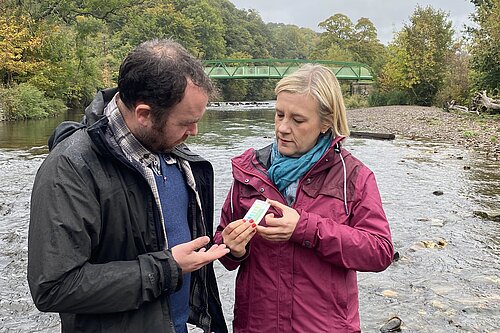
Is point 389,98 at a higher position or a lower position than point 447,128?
higher

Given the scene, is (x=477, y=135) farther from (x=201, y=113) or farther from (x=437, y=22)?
(x=437, y=22)

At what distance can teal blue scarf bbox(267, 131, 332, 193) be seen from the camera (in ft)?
8.82

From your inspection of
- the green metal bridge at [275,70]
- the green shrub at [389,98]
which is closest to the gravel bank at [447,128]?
the green shrub at [389,98]

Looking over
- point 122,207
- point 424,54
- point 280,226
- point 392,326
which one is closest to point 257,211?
point 280,226

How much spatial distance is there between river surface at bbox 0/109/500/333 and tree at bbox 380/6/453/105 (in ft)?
102

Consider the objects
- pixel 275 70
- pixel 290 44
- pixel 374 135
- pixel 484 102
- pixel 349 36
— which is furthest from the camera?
pixel 290 44

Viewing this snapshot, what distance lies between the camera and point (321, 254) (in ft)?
8.46

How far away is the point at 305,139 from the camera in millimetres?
2762

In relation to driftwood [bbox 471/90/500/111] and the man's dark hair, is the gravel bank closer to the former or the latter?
driftwood [bbox 471/90/500/111]

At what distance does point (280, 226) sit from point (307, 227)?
A: 13cm

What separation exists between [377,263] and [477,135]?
69.4 ft

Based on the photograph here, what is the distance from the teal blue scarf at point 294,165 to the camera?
2689 millimetres

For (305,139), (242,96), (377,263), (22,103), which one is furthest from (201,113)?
(242,96)

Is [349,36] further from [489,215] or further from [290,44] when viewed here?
[489,215]
